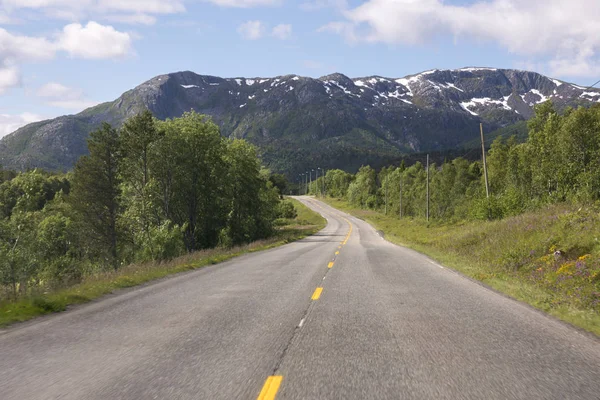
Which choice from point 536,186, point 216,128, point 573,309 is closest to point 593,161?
point 536,186

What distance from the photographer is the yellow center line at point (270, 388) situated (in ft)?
13.6

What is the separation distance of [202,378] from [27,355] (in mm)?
2671

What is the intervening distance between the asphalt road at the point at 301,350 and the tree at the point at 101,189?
1189 inches

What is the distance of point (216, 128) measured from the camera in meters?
41.2

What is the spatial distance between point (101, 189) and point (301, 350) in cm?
3734

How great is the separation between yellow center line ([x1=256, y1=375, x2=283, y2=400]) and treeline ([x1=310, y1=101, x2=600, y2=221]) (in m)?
24.5

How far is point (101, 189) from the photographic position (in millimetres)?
38562

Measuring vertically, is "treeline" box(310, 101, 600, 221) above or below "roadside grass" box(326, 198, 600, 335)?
above

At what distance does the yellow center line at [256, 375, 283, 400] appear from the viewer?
414cm

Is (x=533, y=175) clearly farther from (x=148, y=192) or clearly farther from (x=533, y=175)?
(x=148, y=192)

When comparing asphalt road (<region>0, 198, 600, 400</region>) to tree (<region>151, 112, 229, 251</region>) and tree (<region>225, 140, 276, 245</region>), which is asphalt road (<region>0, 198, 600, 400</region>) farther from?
tree (<region>225, 140, 276, 245</region>)

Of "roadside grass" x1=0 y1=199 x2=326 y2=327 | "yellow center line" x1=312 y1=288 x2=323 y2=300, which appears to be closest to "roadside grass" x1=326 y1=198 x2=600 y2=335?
"yellow center line" x1=312 y1=288 x2=323 y2=300

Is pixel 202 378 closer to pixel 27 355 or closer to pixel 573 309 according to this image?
pixel 27 355

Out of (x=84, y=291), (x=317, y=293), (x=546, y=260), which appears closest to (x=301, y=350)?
(x=317, y=293)
